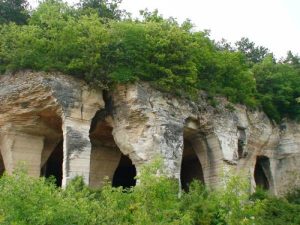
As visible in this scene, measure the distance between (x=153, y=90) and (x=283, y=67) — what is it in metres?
9.16

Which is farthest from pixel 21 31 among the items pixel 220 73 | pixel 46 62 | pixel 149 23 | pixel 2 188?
pixel 2 188

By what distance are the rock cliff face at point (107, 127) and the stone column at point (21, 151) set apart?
32 mm

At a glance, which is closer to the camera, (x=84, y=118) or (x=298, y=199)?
(x=84, y=118)

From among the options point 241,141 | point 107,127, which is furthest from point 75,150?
point 241,141

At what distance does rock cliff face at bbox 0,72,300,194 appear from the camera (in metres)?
17.0

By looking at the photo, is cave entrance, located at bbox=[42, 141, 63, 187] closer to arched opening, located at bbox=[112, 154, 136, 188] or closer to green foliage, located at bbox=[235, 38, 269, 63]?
arched opening, located at bbox=[112, 154, 136, 188]

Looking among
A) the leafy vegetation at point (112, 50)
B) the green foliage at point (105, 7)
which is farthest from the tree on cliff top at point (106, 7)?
the leafy vegetation at point (112, 50)

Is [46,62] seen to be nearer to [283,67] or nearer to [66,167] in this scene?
[66,167]

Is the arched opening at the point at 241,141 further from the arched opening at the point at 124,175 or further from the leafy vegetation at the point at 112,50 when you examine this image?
the arched opening at the point at 124,175

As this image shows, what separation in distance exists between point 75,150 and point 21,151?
2.35m

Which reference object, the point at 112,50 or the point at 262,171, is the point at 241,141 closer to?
the point at 262,171

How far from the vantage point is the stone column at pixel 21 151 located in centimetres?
1780

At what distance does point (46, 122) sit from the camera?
60.5 ft

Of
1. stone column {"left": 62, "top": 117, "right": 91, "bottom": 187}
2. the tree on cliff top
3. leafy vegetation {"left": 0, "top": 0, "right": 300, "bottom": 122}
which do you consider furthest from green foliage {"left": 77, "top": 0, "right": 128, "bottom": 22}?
stone column {"left": 62, "top": 117, "right": 91, "bottom": 187}
